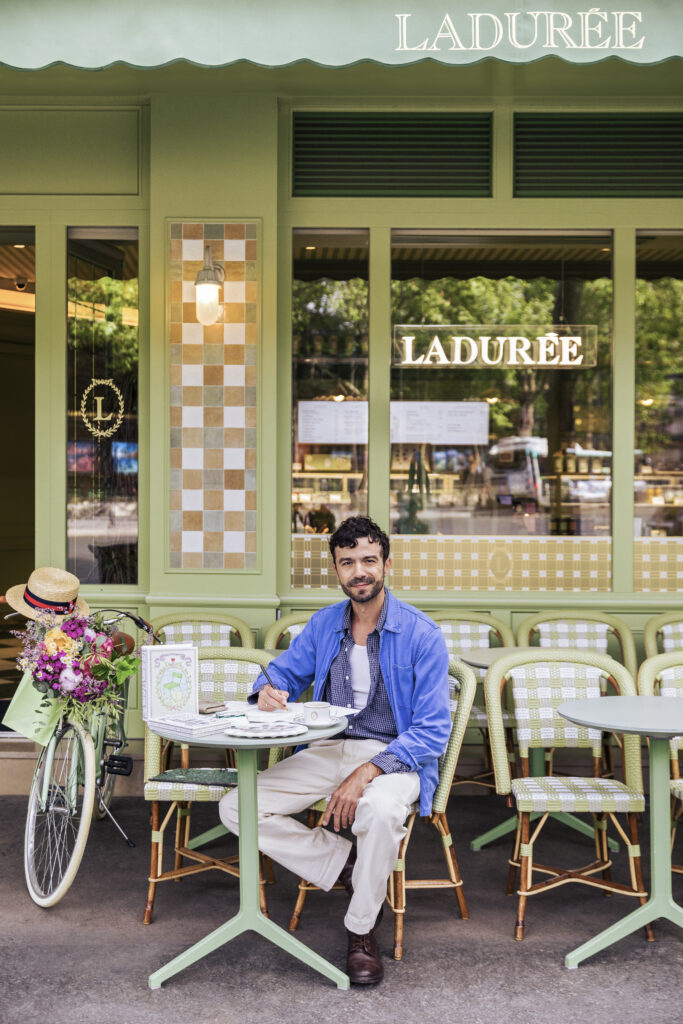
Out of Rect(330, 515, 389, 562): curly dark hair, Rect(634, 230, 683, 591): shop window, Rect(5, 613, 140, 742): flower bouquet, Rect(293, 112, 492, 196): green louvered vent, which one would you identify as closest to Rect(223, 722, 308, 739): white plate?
Rect(330, 515, 389, 562): curly dark hair

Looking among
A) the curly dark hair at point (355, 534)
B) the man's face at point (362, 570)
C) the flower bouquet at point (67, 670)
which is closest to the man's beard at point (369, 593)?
the man's face at point (362, 570)

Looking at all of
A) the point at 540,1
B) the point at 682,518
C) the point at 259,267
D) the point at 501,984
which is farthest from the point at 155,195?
the point at 501,984

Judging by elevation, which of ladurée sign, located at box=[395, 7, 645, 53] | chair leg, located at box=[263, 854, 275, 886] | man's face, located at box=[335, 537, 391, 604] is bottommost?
chair leg, located at box=[263, 854, 275, 886]

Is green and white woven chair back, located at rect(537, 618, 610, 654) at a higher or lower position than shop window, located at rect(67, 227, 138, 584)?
lower

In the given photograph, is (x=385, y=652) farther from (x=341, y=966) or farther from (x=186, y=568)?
(x=186, y=568)

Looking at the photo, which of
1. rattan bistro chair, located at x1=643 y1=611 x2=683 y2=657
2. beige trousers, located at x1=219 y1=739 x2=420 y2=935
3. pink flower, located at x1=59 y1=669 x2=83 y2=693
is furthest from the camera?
rattan bistro chair, located at x1=643 y1=611 x2=683 y2=657

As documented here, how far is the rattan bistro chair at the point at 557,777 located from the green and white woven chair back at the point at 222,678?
42.7 inches

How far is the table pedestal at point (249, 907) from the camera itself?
345 cm

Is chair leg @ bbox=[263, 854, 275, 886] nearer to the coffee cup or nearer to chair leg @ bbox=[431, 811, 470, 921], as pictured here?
chair leg @ bbox=[431, 811, 470, 921]

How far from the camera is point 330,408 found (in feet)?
19.8

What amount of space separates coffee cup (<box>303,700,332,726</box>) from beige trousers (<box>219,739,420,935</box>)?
29 cm

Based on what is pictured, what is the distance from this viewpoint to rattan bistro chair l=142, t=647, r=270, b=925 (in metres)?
3.92

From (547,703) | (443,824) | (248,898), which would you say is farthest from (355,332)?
(248,898)

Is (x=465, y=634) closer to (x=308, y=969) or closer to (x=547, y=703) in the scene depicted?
(x=547, y=703)
